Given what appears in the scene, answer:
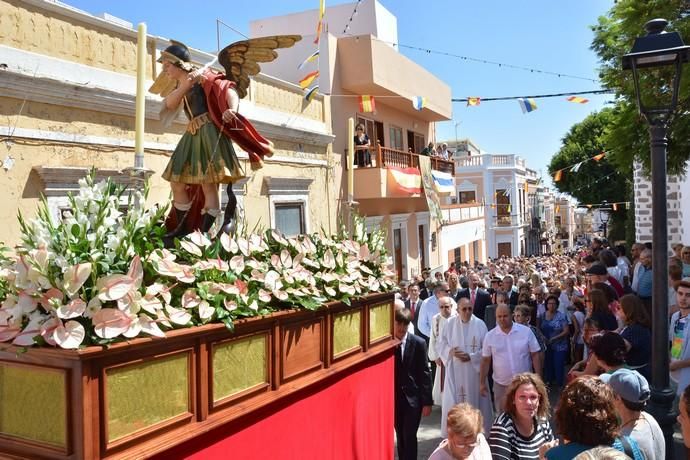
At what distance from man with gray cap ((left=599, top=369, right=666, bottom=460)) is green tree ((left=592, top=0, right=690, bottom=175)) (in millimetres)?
3839

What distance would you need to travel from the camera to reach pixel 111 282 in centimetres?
187

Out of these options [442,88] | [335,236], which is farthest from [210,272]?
[442,88]

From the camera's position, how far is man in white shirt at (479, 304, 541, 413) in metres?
5.26

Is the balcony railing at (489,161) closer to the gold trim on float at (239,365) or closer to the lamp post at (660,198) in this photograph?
the lamp post at (660,198)

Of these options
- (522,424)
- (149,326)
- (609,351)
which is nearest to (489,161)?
(609,351)

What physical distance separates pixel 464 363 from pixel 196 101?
372 cm

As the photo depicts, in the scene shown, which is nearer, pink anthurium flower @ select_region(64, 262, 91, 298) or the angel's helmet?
pink anthurium flower @ select_region(64, 262, 91, 298)

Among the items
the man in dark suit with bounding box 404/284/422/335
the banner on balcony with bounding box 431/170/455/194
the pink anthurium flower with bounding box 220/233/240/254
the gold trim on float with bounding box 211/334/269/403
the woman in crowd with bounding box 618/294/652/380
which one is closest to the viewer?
the gold trim on float with bounding box 211/334/269/403

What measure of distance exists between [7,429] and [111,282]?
1.88 feet

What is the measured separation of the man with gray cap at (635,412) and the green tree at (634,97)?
3.84m

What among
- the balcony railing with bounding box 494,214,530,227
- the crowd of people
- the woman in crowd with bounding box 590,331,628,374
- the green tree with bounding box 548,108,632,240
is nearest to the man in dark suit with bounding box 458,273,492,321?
the crowd of people

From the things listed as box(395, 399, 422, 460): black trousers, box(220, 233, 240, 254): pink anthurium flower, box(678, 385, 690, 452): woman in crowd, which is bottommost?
box(395, 399, 422, 460): black trousers

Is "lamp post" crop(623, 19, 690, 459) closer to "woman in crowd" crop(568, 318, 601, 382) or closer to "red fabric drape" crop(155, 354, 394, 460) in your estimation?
"woman in crowd" crop(568, 318, 601, 382)

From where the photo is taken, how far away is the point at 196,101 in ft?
10.3
